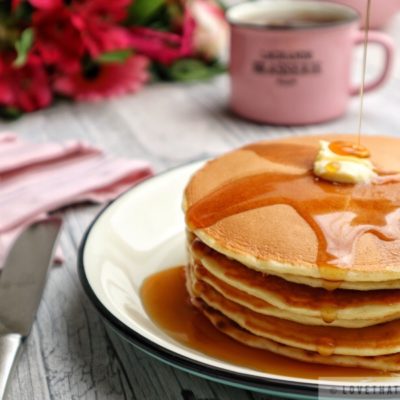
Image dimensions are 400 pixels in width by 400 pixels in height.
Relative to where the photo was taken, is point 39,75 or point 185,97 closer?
point 39,75

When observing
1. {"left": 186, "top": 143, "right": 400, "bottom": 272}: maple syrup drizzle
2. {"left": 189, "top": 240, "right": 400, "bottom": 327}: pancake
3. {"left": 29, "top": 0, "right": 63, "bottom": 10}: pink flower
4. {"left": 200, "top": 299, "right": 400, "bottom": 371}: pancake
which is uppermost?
{"left": 29, "top": 0, "right": 63, "bottom": 10}: pink flower

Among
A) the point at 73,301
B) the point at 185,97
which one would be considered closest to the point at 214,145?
the point at 185,97

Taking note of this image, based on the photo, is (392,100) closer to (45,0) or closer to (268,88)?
(268,88)

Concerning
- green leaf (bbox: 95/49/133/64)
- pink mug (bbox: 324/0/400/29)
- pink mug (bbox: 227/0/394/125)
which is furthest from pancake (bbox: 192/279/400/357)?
pink mug (bbox: 324/0/400/29)

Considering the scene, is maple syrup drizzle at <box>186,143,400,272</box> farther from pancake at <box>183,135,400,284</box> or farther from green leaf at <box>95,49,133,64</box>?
green leaf at <box>95,49,133,64</box>

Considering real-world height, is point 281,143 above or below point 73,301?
above

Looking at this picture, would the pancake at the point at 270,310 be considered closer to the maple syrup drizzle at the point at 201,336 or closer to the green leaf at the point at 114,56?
the maple syrup drizzle at the point at 201,336

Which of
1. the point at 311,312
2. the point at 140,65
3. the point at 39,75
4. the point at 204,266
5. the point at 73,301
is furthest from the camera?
the point at 140,65
